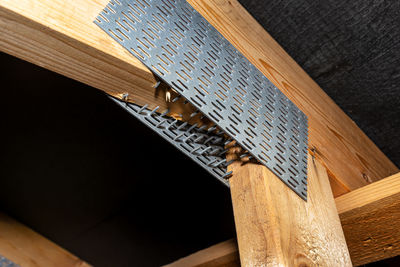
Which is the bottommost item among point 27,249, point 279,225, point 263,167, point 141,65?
point 279,225

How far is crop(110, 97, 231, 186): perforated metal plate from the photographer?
2.69ft

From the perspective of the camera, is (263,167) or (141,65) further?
(263,167)

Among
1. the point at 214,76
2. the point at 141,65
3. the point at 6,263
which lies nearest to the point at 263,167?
the point at 214,76

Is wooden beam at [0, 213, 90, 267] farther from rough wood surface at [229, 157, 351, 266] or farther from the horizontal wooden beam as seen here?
rough wood surface at [229, 157, 351, 266]

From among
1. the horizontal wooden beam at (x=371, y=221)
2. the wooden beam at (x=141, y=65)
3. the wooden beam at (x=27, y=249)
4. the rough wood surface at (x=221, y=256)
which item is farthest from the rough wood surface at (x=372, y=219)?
the wooden beam at (x=27, y=249)

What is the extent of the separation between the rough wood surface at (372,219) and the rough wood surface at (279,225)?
3.1 inches

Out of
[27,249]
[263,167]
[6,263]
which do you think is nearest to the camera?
[263,167]

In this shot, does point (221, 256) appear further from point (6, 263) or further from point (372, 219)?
point (6, 263)

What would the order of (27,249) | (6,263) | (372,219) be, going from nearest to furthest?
1. (372,219)
2. (6,263)
3. (27,249)

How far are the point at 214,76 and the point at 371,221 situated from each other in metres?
0.57

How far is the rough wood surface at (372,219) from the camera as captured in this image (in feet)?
3.03

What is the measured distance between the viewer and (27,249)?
198 cm

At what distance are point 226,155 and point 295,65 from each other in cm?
53

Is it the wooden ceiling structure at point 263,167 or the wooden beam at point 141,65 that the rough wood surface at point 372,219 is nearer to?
the wooden ceiling structure at point 263,167
